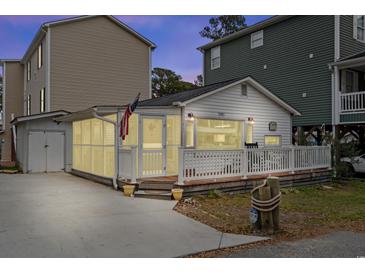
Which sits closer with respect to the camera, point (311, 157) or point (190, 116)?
point (190, 116)

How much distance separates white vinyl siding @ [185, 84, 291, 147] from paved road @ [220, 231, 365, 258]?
261 inches

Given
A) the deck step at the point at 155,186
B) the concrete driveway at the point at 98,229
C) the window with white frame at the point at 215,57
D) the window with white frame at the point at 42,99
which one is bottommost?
the concrete driveway at the point at 98,229

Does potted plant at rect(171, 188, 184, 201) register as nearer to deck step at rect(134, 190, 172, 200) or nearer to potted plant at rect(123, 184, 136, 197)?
deck step at rect(134, 190, 172, 200)

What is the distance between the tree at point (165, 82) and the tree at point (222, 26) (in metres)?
6.56

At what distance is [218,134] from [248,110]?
1706mm

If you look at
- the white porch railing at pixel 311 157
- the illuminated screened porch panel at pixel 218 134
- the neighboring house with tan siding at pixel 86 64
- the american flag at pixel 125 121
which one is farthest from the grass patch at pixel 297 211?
the neighboring house with tan siding at pixel 86 64

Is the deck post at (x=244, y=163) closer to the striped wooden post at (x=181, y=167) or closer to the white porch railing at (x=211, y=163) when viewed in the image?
the white porch railing at (x=211, y=163)

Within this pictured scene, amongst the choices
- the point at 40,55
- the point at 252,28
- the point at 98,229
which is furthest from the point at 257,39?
the point at 98,229

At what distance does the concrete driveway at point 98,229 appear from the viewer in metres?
4.38

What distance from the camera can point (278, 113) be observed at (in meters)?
13.4

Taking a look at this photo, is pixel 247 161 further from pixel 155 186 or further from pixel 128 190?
pixel 128 190

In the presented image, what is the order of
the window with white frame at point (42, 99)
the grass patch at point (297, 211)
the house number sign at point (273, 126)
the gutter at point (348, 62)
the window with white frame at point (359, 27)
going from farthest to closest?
the window with white frame at point (42, 99)
the window with white frame at point (359, 27)
the house number sign at point (273, 126)
the gutter at point (348, 62)
the grass patch at point (297, 211)

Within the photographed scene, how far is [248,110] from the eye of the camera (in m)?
12.4
